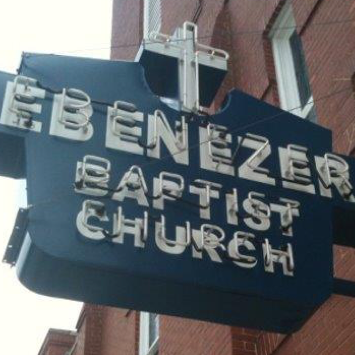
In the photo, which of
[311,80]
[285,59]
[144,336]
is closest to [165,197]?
[311,80]

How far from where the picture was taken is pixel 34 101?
17.4ft

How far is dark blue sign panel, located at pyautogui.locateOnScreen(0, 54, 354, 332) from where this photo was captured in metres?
4.67

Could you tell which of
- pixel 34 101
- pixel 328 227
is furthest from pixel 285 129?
pixel 34 101

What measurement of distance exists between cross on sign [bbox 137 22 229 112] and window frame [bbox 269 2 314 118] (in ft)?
6.69

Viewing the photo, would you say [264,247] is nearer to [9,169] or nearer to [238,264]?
[238,264]

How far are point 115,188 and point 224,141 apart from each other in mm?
987

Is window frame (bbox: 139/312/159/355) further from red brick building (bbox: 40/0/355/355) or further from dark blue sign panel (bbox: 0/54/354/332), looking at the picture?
dark blue sign panel (bbox: 0/54/354/332)

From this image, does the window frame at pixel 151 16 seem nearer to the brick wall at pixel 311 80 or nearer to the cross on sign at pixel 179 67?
the brick wall at pixel 311 80

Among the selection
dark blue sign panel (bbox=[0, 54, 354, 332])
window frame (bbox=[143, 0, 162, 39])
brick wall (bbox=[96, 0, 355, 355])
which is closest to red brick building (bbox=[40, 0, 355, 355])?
brick wall (bbox=[96, 0, 355, 355])

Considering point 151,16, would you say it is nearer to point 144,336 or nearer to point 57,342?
point 144,336

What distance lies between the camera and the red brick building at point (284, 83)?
21.1 ft

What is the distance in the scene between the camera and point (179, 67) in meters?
6.45

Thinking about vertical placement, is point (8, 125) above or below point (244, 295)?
above

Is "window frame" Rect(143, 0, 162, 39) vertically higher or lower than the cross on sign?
higher
